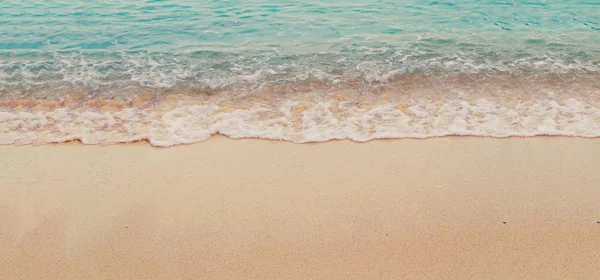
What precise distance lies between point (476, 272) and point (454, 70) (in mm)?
5567

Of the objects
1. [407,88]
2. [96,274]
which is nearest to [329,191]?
[96,274]

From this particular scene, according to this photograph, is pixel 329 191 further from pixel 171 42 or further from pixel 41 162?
pixel 171 42

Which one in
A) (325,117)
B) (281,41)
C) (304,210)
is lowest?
(304,210)

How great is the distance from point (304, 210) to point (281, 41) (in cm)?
663

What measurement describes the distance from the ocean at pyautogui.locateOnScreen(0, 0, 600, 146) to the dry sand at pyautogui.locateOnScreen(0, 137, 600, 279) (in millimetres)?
516

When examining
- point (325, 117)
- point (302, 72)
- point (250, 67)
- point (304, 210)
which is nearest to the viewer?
point (304, 210)

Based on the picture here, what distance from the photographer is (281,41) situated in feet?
34.6

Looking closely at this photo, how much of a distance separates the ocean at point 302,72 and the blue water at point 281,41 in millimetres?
51

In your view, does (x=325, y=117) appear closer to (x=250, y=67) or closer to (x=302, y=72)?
(x=302, y=72)

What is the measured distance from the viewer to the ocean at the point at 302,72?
650 cm

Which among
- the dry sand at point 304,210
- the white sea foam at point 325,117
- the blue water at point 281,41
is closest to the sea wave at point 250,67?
the blue water at point 281,41

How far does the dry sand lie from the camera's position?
13.4 ft

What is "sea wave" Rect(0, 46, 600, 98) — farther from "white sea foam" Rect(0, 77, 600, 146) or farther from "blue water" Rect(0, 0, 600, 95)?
"white sea foam" Rect(0, 77, 600, 146)

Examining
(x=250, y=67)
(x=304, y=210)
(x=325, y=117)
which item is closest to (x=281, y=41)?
(x=250, y=67)
